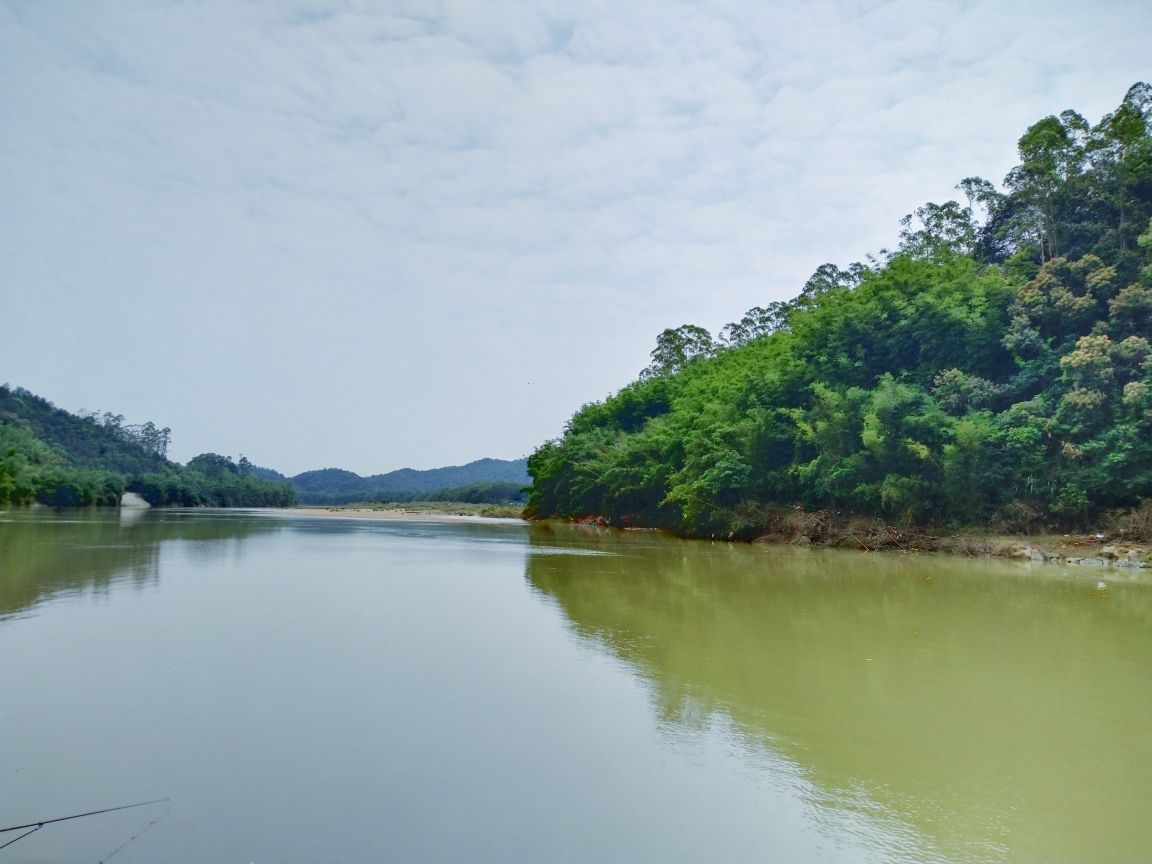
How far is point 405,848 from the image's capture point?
10.0 ft

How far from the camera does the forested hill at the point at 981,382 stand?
17.4m

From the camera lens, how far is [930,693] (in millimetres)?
5500

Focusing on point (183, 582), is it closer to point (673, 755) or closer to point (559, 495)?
point (673, 755)

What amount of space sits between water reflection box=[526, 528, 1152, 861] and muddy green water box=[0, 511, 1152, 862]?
27mm

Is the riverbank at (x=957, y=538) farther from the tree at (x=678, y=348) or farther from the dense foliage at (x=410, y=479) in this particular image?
the dense foliage at (x=410, y=479)

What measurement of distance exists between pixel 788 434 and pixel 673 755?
19.8m

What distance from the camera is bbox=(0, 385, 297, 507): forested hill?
48453mm

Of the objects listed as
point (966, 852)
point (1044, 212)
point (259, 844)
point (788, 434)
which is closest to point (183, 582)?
point (259, 844)

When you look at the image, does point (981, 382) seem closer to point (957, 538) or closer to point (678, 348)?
point (957, 538)

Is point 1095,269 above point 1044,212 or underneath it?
underneath

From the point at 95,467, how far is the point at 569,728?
82934mm

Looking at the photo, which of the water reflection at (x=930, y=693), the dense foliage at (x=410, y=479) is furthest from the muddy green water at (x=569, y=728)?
the dense foliage at (x=410, y=479)

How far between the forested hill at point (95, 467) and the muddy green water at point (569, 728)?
41.3m

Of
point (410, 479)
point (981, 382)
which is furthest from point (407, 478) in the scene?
point (981, 382)
